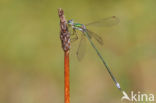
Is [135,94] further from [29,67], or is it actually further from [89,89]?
[29,67]

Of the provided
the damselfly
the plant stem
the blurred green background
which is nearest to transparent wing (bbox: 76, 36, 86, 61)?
the damselfly

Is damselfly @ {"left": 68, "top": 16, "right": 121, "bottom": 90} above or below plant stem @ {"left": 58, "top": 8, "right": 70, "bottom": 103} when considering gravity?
above

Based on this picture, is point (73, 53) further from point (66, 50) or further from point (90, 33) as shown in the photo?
point (66, 50)

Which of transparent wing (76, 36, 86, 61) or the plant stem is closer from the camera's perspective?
the plant stem

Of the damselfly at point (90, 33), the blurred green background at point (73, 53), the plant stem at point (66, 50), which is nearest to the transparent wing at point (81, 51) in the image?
the damselfly at point (90, 33)

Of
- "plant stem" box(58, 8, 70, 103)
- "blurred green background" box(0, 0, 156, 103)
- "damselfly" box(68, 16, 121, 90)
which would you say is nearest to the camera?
"plant stem" box(58, 8, 70, 103)

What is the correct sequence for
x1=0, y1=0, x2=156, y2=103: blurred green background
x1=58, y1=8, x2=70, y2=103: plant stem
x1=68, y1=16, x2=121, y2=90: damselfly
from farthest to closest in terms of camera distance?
x1=0, y1=0, x2=156, y2=103: blurred green background → x1=68, y1=16, x2=121, y2=90: damselfly → x1=58, y1=8, x2=70, y2=103: plant stem

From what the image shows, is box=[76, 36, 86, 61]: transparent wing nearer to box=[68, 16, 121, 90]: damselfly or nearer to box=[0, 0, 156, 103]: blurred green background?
box=[68, 16, 121, 90]: damselfly

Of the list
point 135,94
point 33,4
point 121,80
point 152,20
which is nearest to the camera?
point 135,94

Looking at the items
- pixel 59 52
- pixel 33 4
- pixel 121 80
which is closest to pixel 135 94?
pixel 121 80
